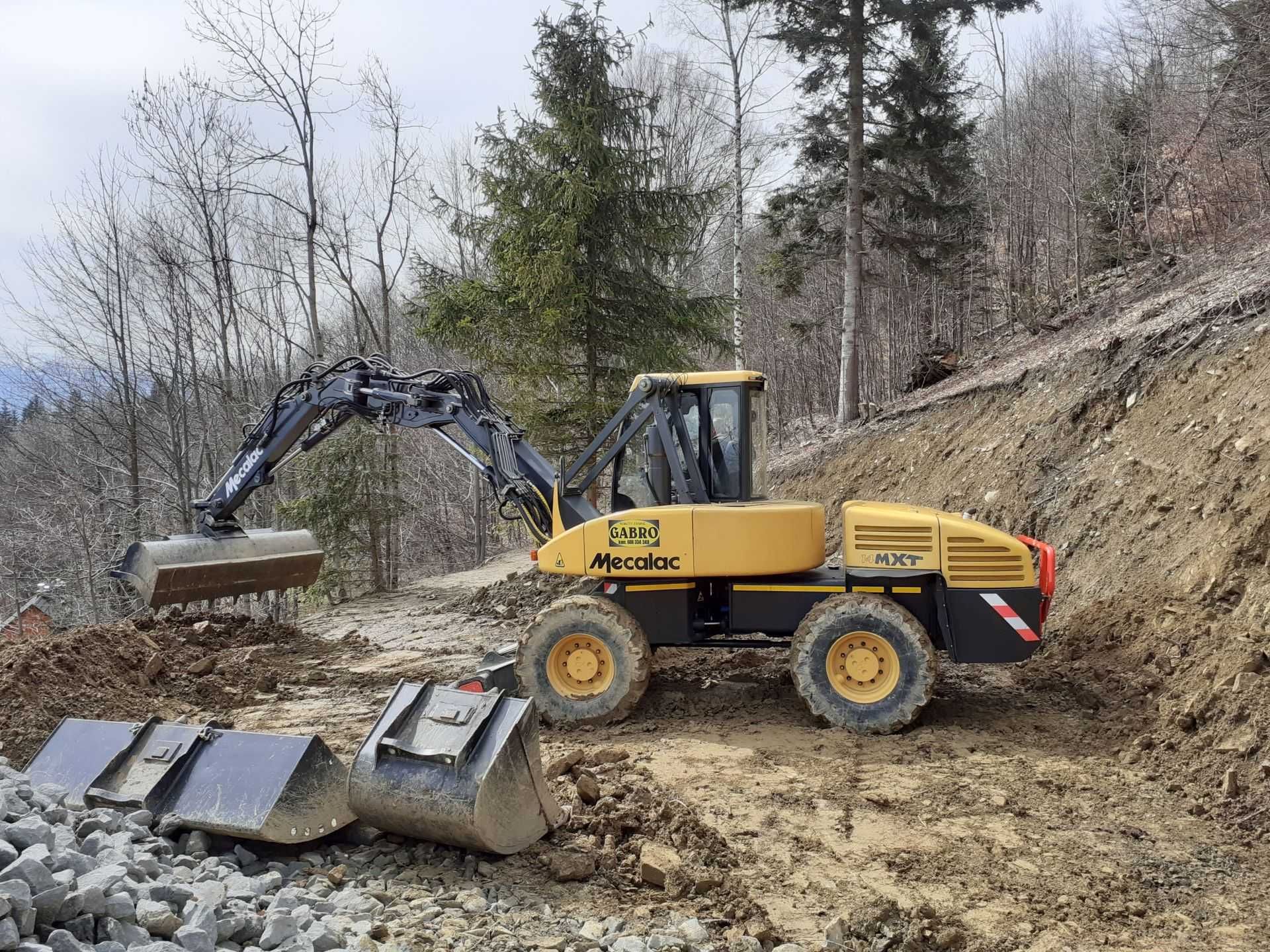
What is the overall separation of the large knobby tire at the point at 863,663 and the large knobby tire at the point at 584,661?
1227mm

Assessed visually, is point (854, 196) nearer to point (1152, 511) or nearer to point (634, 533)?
point (1152, 511)

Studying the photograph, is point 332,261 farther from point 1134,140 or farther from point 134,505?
point 1134,140

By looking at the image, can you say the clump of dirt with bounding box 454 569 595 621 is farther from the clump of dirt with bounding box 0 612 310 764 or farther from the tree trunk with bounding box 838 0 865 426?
the tree trunk with bounding box 838 0 865 426

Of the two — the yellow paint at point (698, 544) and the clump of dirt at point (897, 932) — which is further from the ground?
the yellow paint at point (698, 544)

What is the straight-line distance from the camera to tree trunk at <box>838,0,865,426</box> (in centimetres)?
1542

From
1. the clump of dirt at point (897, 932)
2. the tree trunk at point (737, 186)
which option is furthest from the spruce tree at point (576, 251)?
the clump of dirt at point (897, 932)

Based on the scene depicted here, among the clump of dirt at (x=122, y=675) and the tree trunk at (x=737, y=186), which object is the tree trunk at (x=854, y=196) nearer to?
the tree trunk at (x=737, y=186)

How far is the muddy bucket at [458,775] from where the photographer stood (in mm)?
4152

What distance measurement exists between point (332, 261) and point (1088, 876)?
65.0 feet

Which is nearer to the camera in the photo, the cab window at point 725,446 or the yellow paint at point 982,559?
the yellow paint at point 982,559

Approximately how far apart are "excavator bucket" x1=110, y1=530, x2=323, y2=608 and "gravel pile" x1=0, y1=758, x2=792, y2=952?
4.92 m

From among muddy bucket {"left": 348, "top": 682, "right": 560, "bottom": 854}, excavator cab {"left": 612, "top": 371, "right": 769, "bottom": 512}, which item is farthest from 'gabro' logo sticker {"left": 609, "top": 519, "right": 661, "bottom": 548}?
muddy bucket {"left": 348, "top": 682, "right": 560, "bottom": 854}

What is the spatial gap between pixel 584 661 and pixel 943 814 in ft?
9.62

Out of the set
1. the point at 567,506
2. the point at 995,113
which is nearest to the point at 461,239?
the point at 567,506
